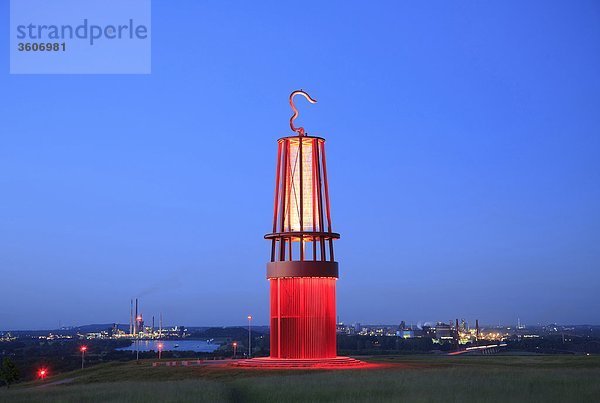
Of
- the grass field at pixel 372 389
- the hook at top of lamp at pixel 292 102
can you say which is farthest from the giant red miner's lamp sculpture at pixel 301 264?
the grass field at pixel 372 389

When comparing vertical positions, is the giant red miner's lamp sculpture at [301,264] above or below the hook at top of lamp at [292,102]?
below

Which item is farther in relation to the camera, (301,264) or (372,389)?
(301,264)

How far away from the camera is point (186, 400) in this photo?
2756 centimetres

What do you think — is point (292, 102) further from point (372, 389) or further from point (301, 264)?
point (372, 389)

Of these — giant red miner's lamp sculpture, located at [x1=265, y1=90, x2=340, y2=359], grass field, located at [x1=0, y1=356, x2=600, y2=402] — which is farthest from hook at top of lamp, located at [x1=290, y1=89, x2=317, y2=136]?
grass field, located at [x1=0, y1=356, x2=600, y2=402]

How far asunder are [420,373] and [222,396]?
12.3 m

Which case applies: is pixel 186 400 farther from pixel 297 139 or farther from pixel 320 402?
pixel 297 139

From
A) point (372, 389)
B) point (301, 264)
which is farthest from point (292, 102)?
point (372, 389)

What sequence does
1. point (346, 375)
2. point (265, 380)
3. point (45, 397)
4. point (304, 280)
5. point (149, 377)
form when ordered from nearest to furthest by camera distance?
point (45, 397) < point (265, 380) < point (346, 375) < point (149, 377) < point (304, 280)

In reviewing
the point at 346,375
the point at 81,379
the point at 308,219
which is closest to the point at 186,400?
the point at 346,375

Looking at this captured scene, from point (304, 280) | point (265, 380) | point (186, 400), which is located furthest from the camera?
point (304, 280)

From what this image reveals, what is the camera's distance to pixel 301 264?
169ft

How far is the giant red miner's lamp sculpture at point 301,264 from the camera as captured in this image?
169ft

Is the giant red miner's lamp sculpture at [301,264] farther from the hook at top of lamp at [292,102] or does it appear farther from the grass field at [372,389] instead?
the grass field at [372,389]
